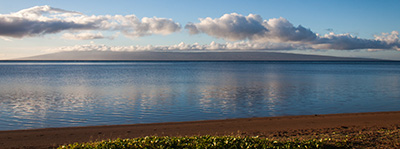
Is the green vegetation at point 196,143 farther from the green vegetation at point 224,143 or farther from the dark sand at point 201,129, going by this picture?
the dark sand at point 201,129

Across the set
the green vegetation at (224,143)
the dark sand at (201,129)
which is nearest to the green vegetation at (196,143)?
the green vegetation at (224,143)

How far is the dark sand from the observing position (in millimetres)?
11203

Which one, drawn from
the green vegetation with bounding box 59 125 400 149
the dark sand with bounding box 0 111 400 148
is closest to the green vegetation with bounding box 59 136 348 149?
the green vegetation with bounding box 59 125 400 149

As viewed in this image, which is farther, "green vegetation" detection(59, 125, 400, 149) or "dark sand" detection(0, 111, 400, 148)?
"dark sand" detection(0, 111, 400, 148)

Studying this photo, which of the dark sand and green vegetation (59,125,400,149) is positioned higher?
green vegetation (59,125,400,149)

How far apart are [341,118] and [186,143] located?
945cm

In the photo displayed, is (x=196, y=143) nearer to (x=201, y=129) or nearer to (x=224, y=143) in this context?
(x=224, y=143)

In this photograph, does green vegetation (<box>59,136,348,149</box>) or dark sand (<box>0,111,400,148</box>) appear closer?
green vegetation (<box>59,136,348,149</box>)

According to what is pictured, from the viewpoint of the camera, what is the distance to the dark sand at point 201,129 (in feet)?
36.8

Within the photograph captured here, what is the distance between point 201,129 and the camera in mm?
12742

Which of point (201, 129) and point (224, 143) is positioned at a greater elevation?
point (224, 143)

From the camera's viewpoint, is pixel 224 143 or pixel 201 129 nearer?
pixel 224 143

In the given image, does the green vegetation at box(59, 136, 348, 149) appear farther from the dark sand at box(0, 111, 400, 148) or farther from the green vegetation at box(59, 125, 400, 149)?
the dark sand at box(0, 111, 400, 148)

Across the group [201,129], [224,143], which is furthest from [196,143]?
[201,129]
